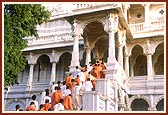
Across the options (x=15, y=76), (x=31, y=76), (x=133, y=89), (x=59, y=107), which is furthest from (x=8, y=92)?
(x=59, y=107)

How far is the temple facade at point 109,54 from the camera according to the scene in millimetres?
18361

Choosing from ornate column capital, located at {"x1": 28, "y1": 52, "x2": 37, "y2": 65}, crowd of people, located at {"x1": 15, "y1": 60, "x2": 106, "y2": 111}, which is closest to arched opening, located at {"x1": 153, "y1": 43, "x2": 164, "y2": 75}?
ornate column capital, located at {"x1": 28, "y1": 52, "x2": 37, "y2": 65}

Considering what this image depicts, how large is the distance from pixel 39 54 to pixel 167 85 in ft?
65.5

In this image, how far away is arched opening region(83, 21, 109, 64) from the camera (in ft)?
72.8

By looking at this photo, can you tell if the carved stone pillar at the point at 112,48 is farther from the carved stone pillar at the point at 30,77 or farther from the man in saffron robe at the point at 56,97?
the carved stone pillar at the point at 30,77

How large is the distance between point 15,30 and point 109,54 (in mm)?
6941

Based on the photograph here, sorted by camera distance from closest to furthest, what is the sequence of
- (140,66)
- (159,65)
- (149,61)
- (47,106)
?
1. (47,106)
2. (149,61)
3. (159,65)
4. (140,66)

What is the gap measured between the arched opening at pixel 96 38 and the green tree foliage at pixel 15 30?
8.35 m

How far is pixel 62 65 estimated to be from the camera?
29938 mm

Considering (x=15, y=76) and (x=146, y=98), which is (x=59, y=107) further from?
(x=146, y=98)

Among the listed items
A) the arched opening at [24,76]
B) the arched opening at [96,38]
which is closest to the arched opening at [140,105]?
the arched opening at [96,38]

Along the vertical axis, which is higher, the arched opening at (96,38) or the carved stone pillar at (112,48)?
the arched opening at (96,38)

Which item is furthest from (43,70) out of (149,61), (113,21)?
(113,21)

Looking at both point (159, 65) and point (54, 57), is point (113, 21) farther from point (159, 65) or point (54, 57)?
point (54, 57)
